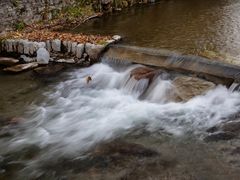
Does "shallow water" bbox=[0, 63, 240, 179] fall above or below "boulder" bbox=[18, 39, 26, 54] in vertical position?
below

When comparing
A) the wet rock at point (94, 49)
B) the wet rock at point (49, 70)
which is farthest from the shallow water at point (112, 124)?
the wet rock at point (94, 49)

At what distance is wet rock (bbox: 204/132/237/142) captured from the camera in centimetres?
654

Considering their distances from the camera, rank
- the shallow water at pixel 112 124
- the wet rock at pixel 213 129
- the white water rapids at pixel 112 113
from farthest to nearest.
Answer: the white water rapids at pixel 112 113 < the wet rock at pixel 213 129 < the shallow water at pixel 112 124

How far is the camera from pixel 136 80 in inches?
353

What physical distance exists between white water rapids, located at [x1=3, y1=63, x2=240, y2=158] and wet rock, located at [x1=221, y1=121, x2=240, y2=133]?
0.76 ft

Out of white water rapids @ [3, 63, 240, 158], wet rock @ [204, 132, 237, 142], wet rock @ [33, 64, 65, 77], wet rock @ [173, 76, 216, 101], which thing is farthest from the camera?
wet rock @ [33, 64, 65, 77]

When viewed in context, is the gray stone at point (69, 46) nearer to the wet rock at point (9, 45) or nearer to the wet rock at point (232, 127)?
the wet rock at point (9, 45)

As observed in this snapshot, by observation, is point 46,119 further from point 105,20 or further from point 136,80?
point 105,20

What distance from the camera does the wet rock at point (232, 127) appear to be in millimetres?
6748

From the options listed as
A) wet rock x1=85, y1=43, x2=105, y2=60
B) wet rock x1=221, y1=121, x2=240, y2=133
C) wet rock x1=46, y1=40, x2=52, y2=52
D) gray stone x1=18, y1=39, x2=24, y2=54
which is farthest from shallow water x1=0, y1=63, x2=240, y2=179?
gray stone x1=18, y1=39, x2=24, y2=54

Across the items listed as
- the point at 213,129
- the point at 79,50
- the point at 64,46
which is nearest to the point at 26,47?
the point at 64,46

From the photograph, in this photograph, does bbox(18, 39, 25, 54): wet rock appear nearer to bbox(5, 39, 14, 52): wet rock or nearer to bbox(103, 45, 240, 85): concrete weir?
bbox(5, 39, 14, 52): wet rock

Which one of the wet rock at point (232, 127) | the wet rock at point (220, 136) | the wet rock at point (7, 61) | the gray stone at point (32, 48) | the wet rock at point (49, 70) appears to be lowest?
the wet rock at point (220, 136)

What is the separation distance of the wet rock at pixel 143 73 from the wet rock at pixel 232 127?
242cm
